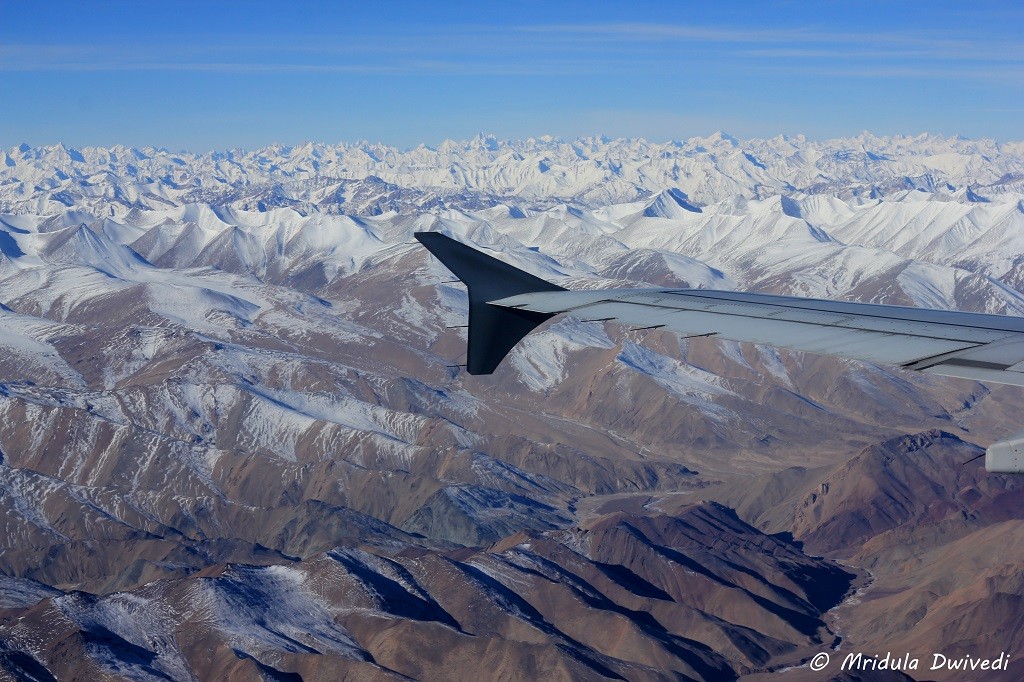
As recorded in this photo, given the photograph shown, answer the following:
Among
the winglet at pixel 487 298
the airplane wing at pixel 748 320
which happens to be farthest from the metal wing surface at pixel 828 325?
the winglet at pixel 487 298

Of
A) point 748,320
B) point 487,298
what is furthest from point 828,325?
point 487,298

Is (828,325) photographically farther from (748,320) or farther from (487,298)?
(487,298)

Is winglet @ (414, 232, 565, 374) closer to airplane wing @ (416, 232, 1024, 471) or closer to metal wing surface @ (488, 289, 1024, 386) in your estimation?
airplane wing @ (416, 232, 1024, 471)

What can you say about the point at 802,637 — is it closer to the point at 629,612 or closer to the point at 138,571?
the point at 629,612

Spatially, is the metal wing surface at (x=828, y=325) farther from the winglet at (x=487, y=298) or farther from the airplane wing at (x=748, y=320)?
the winglet at (x=487, y=298)

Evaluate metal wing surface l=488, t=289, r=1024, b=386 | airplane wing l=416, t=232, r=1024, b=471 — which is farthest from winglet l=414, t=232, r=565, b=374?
metal wing surface l=488, t=289, r=1024, b=386
